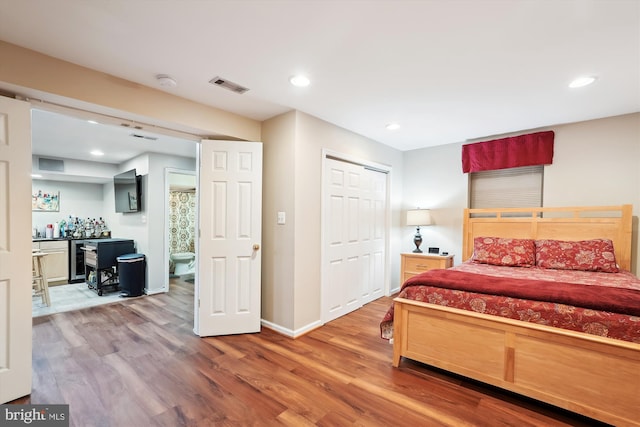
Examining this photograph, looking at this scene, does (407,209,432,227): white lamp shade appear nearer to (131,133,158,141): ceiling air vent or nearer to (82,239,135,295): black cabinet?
(131,133,158,141): ceiling air vent

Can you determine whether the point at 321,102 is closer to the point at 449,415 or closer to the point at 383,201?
the point at 383,201

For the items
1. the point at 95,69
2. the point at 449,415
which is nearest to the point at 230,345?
the point at 449,415

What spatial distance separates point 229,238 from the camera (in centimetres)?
305

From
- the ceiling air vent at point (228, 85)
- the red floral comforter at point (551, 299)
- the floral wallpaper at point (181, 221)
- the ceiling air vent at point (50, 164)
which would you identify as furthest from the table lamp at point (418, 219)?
the ceiling air vent at point (50, 164)

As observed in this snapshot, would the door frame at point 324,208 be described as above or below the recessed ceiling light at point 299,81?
below

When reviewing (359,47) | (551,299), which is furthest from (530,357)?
(359,47)

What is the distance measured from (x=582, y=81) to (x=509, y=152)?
4.90 ft

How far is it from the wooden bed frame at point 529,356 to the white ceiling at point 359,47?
6.07 feet

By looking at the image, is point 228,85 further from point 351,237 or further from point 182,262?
point 182,262

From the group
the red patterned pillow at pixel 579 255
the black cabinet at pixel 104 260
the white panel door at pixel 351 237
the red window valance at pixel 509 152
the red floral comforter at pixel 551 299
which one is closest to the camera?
the red floral comforter at pixel 551 299

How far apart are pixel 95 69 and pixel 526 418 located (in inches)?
154

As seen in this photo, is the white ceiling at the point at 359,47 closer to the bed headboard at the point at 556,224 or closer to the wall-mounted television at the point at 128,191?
the bed headboard at the point at 556,224

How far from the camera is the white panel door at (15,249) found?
1891 mm

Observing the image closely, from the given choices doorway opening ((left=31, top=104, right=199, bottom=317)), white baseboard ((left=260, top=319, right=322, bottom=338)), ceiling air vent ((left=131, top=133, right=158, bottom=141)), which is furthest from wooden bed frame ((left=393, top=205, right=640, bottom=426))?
ceiling air vent ((left=131, top=133, right=158, bottom=141))
